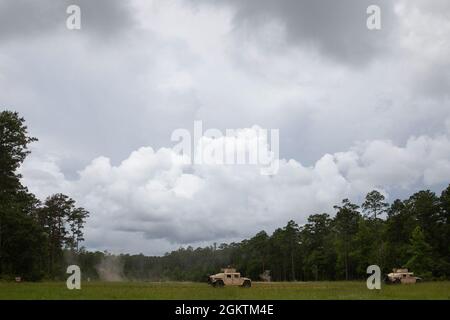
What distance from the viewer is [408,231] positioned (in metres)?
96.6

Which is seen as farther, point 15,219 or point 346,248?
point 346,248

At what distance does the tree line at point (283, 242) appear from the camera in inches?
2648

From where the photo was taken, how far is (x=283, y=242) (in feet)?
451

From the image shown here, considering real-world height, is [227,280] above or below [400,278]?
above

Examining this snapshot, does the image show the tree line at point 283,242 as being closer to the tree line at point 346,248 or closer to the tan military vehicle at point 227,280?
the tree line at point 346,248

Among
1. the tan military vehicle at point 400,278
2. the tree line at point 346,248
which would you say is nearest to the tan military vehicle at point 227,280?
the tan military vehicle at point 400,278

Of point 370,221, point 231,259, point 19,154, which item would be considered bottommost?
point 231,259

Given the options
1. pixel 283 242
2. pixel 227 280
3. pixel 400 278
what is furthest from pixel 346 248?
pixel 227 280

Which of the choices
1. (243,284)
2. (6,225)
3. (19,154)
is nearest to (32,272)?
(6,225)

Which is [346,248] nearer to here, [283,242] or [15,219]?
[283,242]

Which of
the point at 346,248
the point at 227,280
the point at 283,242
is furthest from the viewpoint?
the point at 283,242
